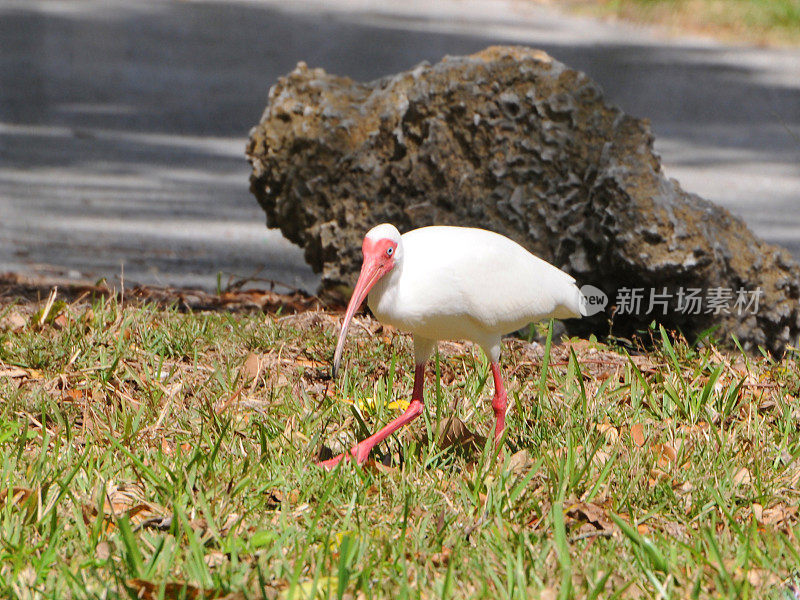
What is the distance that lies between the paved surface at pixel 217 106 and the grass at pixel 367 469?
1771mm

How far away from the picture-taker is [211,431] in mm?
3529

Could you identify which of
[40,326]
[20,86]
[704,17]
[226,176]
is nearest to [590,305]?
[40,326]

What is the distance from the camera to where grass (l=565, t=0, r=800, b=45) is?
45.1ft

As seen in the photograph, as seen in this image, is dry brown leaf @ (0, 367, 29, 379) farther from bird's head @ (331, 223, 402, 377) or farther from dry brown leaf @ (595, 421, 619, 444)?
dry brown leaf @ (595, 421, 619, 444)

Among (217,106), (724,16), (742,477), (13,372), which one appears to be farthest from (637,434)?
(724,16)

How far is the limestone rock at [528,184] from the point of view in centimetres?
450

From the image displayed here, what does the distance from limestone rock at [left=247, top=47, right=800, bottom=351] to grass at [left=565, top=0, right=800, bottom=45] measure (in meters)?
9.89

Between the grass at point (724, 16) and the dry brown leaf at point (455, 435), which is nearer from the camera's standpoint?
the dry brown leaf at point (455, 435)

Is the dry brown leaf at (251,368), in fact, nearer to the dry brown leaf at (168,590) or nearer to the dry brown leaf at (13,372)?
the dry brown leaf at (13,372)

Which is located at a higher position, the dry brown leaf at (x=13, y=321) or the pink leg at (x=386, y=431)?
the pink leg at (x=386, y=431)

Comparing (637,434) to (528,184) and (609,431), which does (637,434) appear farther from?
(528,184)

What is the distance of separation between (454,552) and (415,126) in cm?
248

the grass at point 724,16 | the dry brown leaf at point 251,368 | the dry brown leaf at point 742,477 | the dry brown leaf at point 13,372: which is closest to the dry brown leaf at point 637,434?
the dry brown leaf at point 742,477

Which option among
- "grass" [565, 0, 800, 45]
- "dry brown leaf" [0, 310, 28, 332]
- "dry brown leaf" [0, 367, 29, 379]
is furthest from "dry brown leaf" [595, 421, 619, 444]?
"grass" [565, 0, 800, 45]
